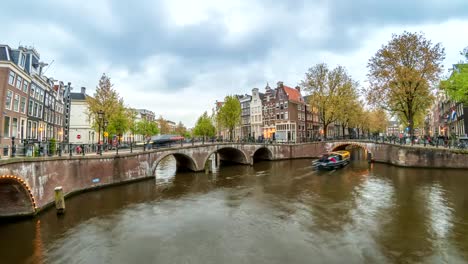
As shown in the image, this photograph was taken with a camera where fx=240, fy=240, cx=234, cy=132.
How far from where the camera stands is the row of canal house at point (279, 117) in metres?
60.8

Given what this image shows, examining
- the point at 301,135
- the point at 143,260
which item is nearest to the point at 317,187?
the point at 143,260

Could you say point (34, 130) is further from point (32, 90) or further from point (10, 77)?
point (10, 77)

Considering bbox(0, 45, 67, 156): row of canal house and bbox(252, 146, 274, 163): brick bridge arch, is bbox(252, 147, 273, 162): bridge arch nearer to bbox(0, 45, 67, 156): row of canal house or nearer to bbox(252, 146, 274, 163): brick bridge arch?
bbox(252, 146, 274, 163): brick bridge arch

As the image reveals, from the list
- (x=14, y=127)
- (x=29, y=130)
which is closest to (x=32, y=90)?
(x=29, y=130)

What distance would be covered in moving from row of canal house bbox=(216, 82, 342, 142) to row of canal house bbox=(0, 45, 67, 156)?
37592mm

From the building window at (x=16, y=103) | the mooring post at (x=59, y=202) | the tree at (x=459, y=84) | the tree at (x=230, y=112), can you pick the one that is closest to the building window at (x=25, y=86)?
the building window at (x=16, y=103)

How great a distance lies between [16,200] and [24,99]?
92.8 ft

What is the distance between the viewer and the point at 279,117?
62344 millimetres

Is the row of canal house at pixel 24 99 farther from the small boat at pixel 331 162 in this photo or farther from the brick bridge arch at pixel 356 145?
the brick bridge arch at pixel 356 145

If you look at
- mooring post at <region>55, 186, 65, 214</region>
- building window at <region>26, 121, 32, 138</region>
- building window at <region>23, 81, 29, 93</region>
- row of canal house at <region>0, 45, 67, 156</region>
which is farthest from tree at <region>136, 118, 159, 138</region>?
mooring post at <region>55, 186, 65, 214</region>

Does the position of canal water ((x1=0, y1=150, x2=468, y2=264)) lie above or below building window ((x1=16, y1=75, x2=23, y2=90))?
below

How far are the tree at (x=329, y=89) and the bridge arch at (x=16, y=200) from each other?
44.9m

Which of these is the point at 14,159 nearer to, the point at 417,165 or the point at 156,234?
the point at 156,234

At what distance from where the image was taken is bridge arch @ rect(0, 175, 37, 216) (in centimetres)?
1361
